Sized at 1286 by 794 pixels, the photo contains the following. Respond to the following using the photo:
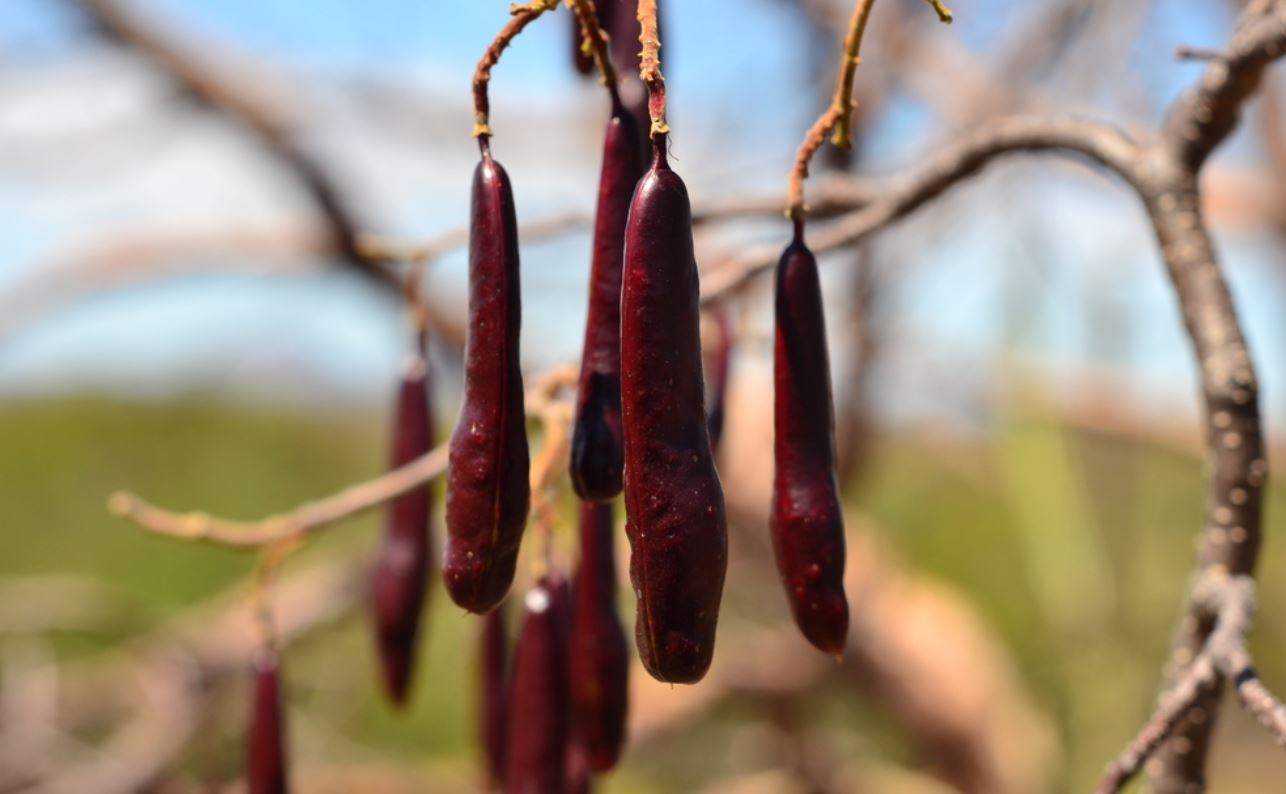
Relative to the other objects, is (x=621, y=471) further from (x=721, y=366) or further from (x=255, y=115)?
(x=255, y=115)

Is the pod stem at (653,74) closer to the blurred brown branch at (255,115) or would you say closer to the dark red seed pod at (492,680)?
the dark red seed pod at (492,680)

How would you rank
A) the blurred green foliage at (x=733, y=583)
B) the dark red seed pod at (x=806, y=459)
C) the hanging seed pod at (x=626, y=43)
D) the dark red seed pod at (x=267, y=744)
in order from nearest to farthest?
the dark red seed pod at (x=806, y=459) → the hanging seed pod at (x=626, y=43) → the dark red seed pod at (x=267, y=744) → the blurred green foliage at (x=733, y=583)

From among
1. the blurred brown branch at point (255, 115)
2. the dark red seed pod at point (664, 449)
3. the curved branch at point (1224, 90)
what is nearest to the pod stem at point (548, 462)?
the dark red seed pod at point (664, 449)

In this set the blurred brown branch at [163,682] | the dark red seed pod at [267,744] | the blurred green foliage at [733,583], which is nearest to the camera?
the dark red seed pod at [267,744]

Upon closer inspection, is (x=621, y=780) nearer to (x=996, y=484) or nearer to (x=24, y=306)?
(x=996, y=484)

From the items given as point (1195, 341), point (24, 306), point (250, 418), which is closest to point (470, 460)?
point (1195, 341)

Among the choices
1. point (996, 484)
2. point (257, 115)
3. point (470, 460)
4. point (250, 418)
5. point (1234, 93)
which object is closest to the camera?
point (470, 460)

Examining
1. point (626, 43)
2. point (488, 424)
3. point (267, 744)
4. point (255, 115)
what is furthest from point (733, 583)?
point (488, 424)

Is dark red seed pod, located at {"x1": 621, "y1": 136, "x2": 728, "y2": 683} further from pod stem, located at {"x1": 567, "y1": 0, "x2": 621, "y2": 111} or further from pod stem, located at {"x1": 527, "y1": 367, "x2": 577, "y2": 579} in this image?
pod stem, located at {"x1": 527, "y1": 367, "x2": 577, "y2": 579}
